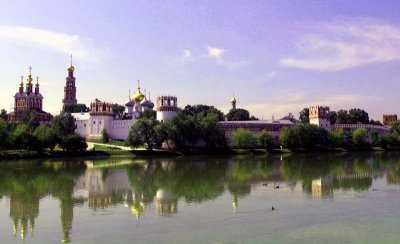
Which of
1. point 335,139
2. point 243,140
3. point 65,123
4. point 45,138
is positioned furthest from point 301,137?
point 45,138

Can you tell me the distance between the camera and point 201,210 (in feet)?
55.1

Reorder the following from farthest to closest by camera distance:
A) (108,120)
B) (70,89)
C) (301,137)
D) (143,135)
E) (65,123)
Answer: (70,89)
(108,120)
(65,123)
(301,137)
(143,135)

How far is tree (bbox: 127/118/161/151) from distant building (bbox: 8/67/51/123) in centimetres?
2611

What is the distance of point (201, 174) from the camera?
3052 cm

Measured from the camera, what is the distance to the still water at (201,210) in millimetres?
13070

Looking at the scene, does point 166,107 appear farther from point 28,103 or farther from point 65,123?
point 28,103

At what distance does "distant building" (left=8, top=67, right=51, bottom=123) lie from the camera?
76162 millimetres

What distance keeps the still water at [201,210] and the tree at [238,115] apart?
5888 centimetres

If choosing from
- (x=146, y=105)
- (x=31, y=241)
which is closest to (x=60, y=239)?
(x=31, y=241)

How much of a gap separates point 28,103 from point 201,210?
67.4 metres

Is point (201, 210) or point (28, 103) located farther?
point (28, 103)

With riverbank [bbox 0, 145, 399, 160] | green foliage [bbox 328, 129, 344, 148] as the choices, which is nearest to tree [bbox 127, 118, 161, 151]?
riverbank [bbox 0, 145, 399, 160]

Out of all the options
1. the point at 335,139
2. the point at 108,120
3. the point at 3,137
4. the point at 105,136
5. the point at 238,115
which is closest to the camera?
the point at 3,137

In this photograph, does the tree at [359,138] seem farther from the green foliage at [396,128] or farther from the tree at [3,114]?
the tree at [3,114]
